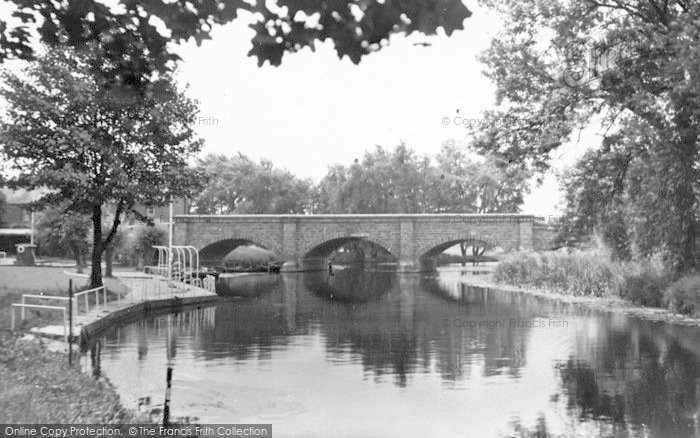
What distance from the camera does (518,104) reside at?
2353 centimetres

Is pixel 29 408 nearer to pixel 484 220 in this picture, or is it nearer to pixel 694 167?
pixel 694 167

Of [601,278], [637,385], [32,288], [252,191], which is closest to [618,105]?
[601,278]

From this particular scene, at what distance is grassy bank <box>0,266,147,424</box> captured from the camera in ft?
21.3

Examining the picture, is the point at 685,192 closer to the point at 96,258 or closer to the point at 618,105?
the point at 618,105

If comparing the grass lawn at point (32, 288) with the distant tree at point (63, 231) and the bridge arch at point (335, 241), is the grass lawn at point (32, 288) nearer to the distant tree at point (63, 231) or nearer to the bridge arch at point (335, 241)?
the distant tree at point (63, 231)

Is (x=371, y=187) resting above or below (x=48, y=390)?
above

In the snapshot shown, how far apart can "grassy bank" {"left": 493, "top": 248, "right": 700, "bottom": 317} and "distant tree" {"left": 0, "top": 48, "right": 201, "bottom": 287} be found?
14.5 metres

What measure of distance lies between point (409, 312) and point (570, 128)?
751 centimetres

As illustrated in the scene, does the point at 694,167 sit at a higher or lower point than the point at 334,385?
higher

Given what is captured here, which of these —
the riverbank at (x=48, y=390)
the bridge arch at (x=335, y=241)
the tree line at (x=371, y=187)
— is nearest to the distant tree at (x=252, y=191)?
the tree line at (x=371, y=187)

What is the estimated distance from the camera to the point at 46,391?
766cm

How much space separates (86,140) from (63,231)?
1544 cm

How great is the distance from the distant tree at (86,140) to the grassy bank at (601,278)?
1453cm

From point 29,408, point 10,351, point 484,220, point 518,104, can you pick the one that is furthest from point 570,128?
point 484,220
